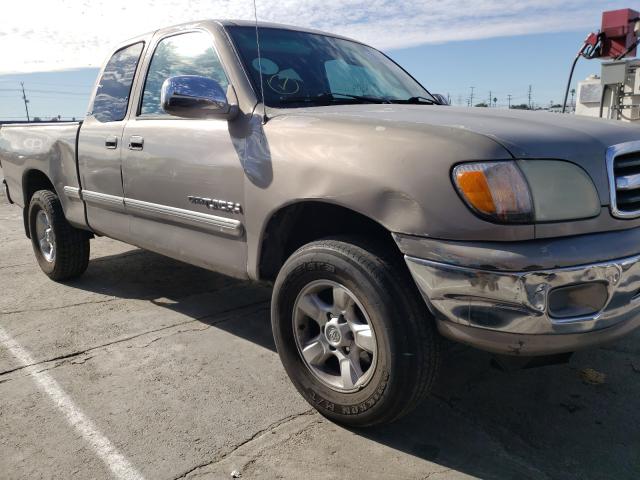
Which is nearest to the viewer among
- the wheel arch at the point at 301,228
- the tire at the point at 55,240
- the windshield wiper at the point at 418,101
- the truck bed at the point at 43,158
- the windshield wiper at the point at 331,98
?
the wheel arch at the point at 301,228

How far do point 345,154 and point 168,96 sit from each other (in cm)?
102

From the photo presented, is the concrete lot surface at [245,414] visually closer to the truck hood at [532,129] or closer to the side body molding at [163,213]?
the side body molding at [163,213]

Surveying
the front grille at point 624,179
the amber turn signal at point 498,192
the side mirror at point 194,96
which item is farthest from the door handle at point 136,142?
the front grille at point 624,179

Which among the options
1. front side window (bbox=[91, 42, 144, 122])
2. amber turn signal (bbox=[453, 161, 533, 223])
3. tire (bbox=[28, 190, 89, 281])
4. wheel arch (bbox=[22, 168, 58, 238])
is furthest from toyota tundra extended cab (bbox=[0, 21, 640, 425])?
wheel arch (bbox=[22, 168, 58, 238])

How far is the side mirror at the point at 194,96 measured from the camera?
2.67 m

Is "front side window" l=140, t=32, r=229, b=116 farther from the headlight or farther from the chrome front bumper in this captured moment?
the chrome front bumper

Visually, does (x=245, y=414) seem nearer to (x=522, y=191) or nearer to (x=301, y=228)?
(x=301, y=228)

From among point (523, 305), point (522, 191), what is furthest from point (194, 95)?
point (523, 305)

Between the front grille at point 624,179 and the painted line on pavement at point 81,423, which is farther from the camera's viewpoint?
the painted line on pavement at point 81,423

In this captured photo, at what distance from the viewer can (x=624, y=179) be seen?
214cm

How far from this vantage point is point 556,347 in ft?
6.35

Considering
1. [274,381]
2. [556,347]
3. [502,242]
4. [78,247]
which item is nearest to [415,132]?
[502,242]

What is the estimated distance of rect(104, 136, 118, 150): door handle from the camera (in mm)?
3703

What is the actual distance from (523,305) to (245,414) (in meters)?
1.43
